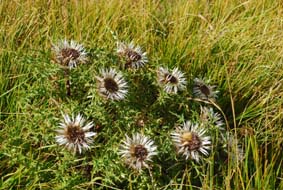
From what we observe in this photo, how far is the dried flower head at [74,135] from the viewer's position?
6.15ft

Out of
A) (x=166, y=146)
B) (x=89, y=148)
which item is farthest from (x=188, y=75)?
(x=89, y=148)

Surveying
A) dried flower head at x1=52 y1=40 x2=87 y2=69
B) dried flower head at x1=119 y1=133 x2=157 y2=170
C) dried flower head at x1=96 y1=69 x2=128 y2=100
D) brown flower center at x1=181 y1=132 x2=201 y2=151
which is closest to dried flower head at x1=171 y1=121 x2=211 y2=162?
brown flower center at x1=181 y1=132 x2=201 y2=151

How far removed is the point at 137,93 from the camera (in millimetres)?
2178

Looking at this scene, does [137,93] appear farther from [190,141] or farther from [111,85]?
[190,141]

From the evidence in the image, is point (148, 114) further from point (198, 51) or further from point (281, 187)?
point (198, 51)

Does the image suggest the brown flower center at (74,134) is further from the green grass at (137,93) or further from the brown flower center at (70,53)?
the brown flower center at (70,53)

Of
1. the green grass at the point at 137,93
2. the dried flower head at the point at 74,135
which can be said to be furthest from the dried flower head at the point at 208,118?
the dried flower head at the point at 74,135

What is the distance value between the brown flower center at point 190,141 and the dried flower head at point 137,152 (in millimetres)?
109

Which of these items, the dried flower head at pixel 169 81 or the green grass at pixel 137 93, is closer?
the green grass at pixel 137 93

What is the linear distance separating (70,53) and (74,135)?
34 centimetres

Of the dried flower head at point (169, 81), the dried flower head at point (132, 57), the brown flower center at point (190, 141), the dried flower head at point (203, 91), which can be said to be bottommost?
the brown flower center at point (190, 141)

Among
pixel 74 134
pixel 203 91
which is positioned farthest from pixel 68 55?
pixel 203 91

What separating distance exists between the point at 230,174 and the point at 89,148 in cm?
50

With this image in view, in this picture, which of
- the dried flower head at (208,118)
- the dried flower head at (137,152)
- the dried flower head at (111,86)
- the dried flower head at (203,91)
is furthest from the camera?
the dried flower head at (203,91)
